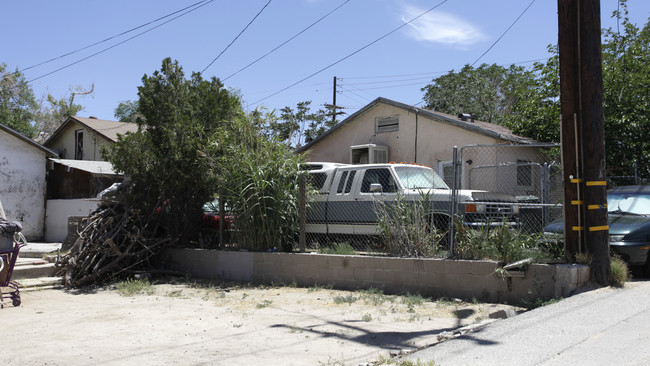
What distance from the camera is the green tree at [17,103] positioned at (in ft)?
106

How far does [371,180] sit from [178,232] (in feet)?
15.0

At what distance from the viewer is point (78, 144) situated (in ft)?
86.9

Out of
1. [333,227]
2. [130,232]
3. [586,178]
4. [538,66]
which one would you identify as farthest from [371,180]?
[538,66]

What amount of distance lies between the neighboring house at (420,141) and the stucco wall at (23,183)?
35.3ft

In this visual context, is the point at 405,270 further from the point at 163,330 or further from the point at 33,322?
the point at 33,322

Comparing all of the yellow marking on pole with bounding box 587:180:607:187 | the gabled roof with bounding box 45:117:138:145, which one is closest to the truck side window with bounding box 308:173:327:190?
the yellow marking on pole with bounding box 587:180:607:187

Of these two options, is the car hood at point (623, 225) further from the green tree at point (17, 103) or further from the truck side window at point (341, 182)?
the green tree at point (17, 103)

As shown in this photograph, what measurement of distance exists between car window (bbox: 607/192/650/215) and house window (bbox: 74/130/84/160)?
24.1 m

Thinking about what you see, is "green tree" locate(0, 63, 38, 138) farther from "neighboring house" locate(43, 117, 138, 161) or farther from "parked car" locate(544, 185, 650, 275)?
"parked car" locate(544, 185, 650, 275)

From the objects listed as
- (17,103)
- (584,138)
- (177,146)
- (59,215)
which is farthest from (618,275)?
(17,103)

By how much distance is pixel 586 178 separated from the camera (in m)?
7.39

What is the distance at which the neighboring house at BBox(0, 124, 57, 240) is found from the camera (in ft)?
63.4

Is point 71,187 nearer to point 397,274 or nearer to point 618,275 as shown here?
point 397,274

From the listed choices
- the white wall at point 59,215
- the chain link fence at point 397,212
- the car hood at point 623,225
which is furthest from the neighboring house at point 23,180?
the car hood at point 623,225
